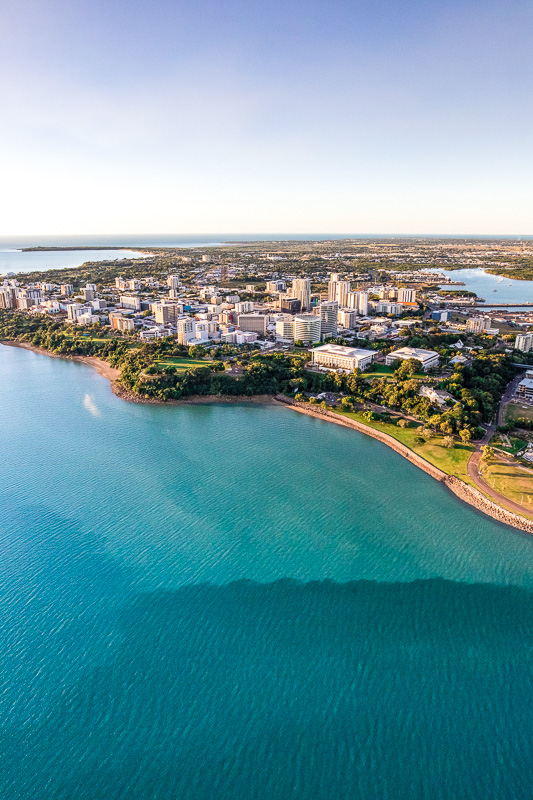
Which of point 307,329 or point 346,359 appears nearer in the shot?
point 346,359

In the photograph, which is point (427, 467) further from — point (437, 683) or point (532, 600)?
point (437, 683)

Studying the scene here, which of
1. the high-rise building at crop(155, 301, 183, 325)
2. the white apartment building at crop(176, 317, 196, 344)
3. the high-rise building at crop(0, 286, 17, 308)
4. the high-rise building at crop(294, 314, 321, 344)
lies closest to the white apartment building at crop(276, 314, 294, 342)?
the high-rise building at crop(294, 314, 321, 344)

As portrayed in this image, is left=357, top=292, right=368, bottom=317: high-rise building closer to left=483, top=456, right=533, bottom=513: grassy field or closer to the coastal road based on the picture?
the coastal road

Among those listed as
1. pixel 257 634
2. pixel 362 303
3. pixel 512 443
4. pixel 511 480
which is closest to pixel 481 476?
pixel 511 480

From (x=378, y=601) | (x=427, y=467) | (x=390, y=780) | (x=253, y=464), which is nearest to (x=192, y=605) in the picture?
(x=378, y=601)

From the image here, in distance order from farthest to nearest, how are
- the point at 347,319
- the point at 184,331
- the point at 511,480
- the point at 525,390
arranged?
the point at 347,319 → the point at 184,331 → the point at 525,390 → the point at 511,480

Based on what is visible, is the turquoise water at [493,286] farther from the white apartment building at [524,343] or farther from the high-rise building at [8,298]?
the high-rise building at [8,298]

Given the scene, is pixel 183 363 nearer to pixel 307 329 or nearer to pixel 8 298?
pixel 307 329
